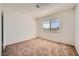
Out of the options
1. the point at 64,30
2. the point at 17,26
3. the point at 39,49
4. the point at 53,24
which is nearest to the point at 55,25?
the point at 53,24

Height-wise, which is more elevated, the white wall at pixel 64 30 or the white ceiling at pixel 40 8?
the white ceiling at pixel 40 8

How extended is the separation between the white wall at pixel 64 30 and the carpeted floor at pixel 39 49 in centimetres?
10

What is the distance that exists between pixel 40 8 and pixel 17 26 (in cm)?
57

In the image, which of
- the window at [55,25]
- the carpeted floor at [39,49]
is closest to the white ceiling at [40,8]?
the window at [55,25]

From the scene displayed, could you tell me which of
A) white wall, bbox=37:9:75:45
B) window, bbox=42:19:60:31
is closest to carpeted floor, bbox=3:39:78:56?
white wall, bbox=37:9:75:45

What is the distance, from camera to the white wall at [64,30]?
182 cm

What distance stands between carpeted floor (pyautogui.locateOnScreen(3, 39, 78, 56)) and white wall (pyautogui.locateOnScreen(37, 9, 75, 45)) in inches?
3.9

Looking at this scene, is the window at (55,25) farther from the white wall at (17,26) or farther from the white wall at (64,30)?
the white wall at (17,26)

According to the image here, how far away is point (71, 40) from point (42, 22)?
66cm

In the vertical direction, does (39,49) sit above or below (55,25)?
below

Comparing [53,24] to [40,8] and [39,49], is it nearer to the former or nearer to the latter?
[40,8]

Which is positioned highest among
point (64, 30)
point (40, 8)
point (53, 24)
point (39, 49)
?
point (40, 8)

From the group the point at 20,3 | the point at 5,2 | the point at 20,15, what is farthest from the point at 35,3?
the point at 5,2

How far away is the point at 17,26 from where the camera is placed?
6.21 feet
